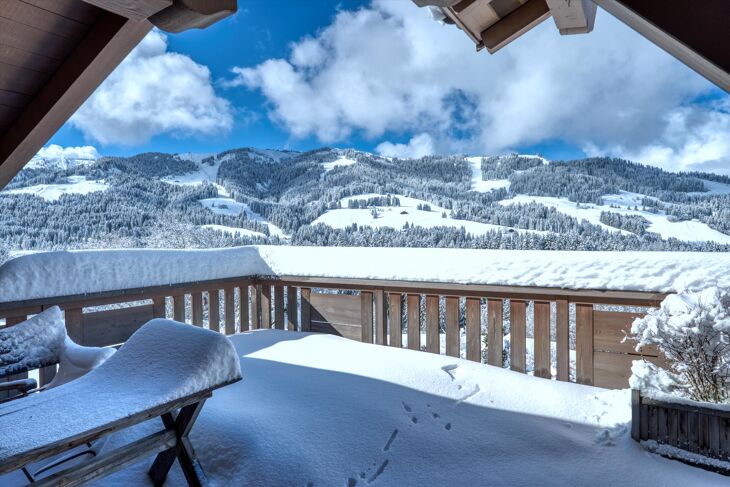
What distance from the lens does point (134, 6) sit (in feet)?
3.87

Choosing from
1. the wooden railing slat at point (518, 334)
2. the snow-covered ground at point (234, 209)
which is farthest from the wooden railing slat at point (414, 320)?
the snow-covered ground at point (234, 209)

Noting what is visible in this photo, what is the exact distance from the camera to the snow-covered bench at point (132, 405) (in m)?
1.04

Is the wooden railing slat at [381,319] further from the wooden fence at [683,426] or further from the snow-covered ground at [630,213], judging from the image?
the snow-covered ground at [630,213]

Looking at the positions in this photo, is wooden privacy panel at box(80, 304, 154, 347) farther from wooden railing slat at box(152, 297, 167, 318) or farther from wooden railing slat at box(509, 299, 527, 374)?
wooden railing slat at box(509, 299, 527, 374)

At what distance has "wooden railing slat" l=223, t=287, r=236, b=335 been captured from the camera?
340 cm

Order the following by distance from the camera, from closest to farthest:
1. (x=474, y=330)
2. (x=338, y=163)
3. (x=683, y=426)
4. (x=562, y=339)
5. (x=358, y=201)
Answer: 1. (x=683, y=426)
2. (x=562, y=339)
3. (x=474, y=330)
4. (x=358, y=201)
5. (x=338, y=163)

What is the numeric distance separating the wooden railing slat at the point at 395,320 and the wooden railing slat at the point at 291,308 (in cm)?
85

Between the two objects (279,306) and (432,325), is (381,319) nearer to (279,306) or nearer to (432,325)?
(432,325)

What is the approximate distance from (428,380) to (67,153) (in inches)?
558

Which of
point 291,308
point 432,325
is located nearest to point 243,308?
point 291,308

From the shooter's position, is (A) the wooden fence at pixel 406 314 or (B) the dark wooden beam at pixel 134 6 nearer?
(B) the dark wooden beam at pixel 134 6

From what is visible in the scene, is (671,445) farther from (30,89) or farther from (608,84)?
(608,84)

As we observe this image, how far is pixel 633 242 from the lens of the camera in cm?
522

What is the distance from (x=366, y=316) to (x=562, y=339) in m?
1.33
